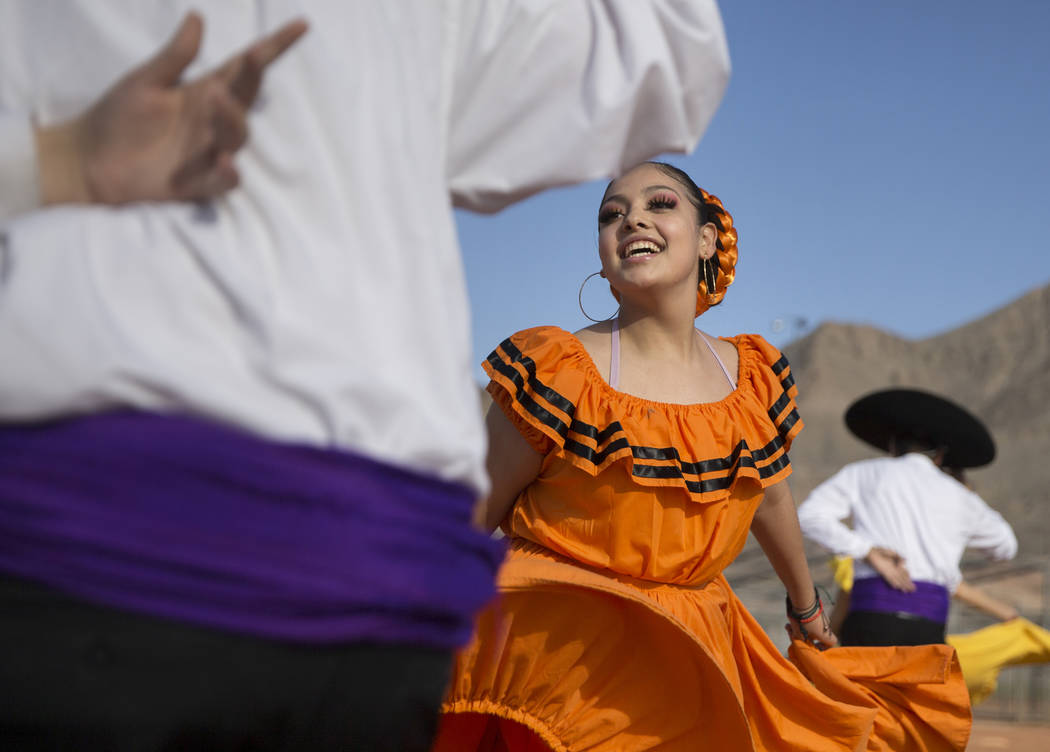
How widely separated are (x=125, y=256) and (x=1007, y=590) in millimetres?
26449

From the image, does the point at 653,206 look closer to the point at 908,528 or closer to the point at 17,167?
the point at 17,167

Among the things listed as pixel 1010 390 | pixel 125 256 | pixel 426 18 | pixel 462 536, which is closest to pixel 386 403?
pixel 462 536

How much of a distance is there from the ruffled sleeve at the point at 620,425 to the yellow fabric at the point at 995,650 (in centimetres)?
340

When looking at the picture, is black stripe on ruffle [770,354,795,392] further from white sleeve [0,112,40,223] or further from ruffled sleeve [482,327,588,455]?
white sleeve [0,112,40,223]

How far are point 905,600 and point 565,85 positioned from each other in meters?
4.52

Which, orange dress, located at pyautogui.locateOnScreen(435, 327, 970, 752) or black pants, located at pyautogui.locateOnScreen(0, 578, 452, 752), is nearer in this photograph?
black pants, located at pyautogui.locateOnScreen(0, 578, 452, 752)

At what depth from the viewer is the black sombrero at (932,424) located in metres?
5.80

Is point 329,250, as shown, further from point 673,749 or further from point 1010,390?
point 1010,390

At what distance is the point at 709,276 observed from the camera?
3.64 metres

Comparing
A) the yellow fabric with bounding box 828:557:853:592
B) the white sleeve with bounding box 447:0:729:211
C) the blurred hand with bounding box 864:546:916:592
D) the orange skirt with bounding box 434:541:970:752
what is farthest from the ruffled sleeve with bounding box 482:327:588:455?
the yellow fabric with bounding box 828:557:853:592

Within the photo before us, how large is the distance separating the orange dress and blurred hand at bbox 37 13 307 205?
6.29ft

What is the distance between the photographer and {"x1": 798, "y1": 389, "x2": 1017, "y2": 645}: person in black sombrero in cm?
523

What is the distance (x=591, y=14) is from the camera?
1.31 m

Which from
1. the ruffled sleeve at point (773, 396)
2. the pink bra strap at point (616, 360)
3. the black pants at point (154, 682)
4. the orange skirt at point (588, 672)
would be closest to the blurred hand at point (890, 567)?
the ruffled sleeve at point (773, 396)
